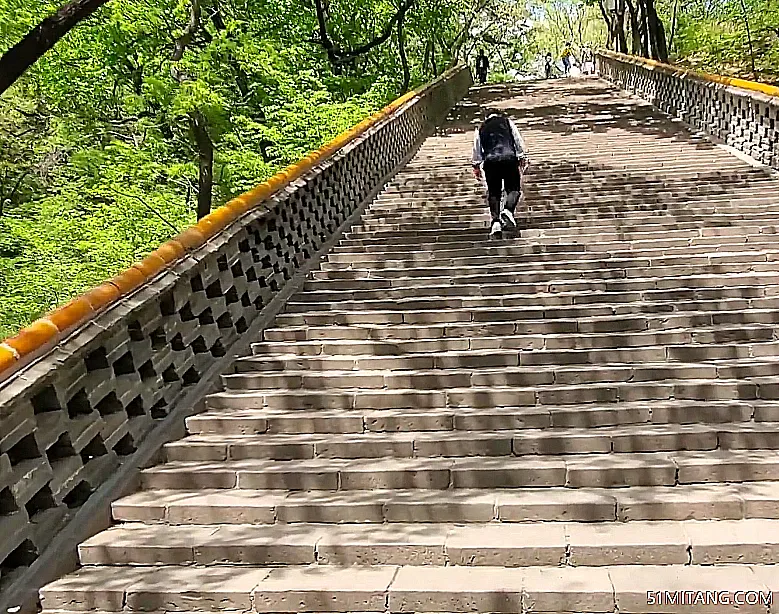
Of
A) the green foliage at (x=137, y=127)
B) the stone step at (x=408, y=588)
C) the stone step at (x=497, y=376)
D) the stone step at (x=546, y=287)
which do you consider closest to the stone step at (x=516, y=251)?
the stone step at (x=546, y=287)

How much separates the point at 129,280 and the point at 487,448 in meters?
2.41

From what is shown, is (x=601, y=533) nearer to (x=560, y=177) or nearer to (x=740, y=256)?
(x=740, y=256)

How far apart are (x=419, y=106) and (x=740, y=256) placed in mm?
10265

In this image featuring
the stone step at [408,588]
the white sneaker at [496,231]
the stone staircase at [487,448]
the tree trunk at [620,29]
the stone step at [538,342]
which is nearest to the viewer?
the stone step at [408,588]

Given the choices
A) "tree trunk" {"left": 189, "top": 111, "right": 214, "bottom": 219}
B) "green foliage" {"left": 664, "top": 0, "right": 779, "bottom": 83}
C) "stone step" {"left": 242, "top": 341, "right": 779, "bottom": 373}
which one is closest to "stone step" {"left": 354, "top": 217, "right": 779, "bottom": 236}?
"stone step" {"left": 242, "top": 341, "right": 779, "bottom": 373}

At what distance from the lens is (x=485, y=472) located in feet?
16.7

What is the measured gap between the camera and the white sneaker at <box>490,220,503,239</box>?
32.3 feet

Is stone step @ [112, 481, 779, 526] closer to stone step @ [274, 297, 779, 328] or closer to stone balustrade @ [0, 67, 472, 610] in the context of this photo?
stone balustrade @ [0, 67, 472, 610]

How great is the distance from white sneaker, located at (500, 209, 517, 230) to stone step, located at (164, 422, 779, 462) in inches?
185

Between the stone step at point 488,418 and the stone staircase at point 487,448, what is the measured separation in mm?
14

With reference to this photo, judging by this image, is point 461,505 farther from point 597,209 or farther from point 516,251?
point 597,209

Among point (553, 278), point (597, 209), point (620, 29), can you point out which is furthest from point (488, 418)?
point (620, 29)

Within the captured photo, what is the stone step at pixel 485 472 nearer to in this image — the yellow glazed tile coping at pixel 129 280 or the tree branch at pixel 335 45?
the yellow glazed tile coping at pixel 129 280

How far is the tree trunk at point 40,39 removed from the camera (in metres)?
7.29
